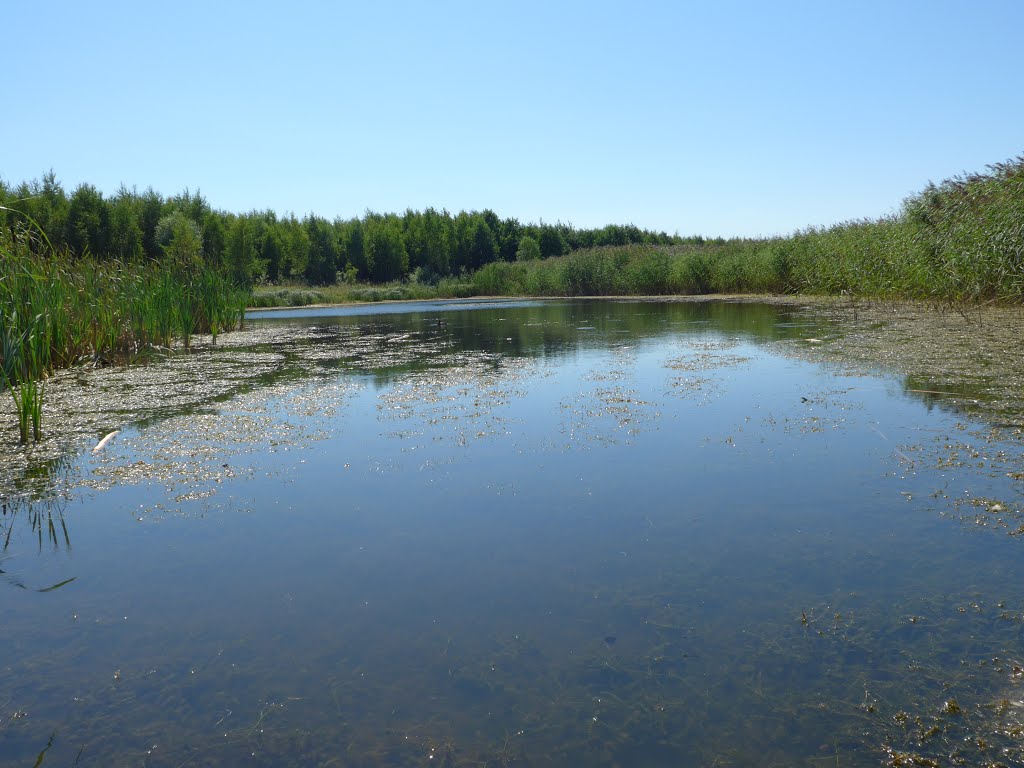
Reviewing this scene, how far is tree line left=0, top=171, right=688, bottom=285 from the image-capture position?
3597 cm

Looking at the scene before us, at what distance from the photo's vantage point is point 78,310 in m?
9.01

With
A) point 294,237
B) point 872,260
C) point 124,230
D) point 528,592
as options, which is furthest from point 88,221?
point 528,592

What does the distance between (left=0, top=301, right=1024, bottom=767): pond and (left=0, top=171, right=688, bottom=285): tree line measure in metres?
27.6

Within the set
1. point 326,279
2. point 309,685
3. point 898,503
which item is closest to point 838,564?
point 898,503

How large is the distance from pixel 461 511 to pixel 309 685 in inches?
63.4

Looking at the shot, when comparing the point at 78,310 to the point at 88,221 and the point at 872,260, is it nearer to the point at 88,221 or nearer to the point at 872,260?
the point at 872,260

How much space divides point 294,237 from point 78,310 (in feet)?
117

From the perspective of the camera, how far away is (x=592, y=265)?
95.1 ft

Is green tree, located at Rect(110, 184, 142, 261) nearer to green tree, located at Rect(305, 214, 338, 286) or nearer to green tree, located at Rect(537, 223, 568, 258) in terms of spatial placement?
green tree, located at Rect(305, 214, 338, 286)

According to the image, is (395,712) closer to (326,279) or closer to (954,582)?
(954,582)

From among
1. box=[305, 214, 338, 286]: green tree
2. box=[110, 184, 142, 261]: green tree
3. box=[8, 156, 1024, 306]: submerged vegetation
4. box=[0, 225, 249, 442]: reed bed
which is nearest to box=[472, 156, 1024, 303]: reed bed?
box=[8, 156, 1024, 306]: submerged vegetation

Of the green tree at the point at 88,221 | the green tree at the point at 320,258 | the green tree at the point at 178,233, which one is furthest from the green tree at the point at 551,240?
the green tree at the point at 88,221

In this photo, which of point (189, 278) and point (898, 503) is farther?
point (189, 278)

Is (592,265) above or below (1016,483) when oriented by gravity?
above
